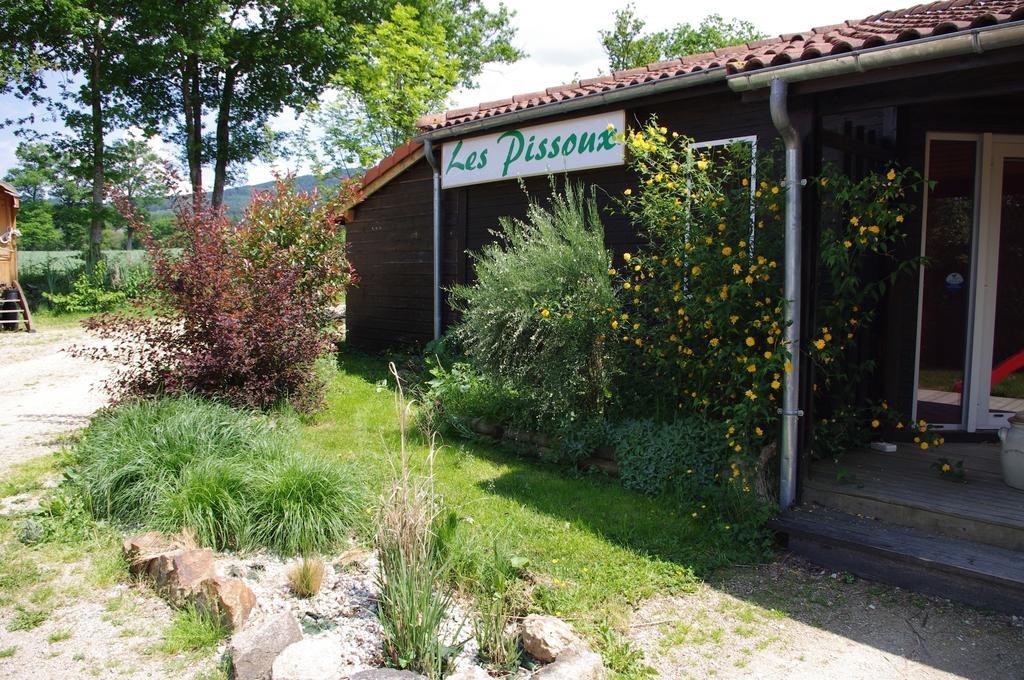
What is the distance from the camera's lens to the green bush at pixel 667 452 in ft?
16.4

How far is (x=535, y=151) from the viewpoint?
841cm

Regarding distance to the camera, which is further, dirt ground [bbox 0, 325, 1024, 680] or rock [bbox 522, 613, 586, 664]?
dirt ground [bbox 0, 325, 1024, 680]

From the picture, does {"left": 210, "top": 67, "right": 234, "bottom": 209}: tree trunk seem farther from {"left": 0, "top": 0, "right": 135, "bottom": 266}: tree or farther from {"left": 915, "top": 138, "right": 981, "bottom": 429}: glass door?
{"left": 915, "top": 138, "right": 981, "bottom": 429}: glass door

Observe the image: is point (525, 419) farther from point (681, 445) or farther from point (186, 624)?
point (186, 624)

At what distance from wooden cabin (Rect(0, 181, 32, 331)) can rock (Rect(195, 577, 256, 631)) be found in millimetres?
15485

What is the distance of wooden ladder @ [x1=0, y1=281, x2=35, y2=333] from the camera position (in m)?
16.2

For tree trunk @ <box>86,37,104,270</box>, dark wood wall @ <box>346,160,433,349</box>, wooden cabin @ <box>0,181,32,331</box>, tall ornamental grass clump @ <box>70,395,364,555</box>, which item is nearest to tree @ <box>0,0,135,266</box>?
tree trunk @ <box>86,37,104,270</box>

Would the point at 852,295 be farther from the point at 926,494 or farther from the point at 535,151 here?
the point at 535,151

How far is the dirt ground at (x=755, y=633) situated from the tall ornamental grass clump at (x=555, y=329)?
78.0 inches

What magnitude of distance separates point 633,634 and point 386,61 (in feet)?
70.3

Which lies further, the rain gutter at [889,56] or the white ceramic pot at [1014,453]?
the white ceramic pot at [1014,453]

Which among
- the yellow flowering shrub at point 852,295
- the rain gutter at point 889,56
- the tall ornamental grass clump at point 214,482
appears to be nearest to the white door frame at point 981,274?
the yellow flowering shrub at point 852,295

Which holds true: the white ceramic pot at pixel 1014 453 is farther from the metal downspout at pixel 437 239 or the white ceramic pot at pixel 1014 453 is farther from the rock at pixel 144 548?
the metal downspout at pixel 437 239

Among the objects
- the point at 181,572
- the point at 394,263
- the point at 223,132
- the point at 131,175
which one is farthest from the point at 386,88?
the point at 131,175
